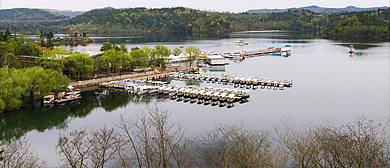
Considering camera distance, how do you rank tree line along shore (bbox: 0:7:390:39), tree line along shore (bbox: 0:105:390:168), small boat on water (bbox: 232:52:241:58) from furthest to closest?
tree line along shore (bbox: 0:7:390:39) → small boat on water (bbox: 232:52:241:58) → tree line along shore (bbox: 0:105:390:168)

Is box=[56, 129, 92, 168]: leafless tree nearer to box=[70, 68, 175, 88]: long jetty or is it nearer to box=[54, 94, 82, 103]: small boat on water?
box=[54, 94, 82, 103]: small boat on water

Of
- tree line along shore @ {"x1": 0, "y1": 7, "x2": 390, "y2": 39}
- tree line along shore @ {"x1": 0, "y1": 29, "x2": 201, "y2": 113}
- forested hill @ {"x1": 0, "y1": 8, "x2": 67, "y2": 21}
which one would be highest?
forested hill @ {"x1": 0, "y1": 8, "x2": 67, "y2": 21}

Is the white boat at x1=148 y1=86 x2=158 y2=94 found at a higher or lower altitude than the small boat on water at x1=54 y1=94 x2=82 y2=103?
higher

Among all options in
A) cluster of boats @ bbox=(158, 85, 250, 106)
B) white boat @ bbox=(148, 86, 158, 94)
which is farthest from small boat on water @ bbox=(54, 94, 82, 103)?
cluster of boats @ bbox=(158, 85, 250, 106)

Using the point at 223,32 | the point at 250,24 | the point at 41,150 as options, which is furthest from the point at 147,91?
the point at 250,24

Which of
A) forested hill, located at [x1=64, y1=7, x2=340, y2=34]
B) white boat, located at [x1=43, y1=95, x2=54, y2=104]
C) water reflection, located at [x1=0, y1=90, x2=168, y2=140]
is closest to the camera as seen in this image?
water reflection, located at [x1=0, y1=90, x2=168, y2=140]

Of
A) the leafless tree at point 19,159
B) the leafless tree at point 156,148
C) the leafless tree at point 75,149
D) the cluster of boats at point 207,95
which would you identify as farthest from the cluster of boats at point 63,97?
the leafless tree at point 75,149

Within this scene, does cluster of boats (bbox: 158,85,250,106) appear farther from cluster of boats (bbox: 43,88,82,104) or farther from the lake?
cluster of boats (bbox: 43,88,82,104)

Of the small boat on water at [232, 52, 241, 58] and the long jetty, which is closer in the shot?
the long jetty

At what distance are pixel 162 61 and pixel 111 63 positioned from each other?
5.88 meters

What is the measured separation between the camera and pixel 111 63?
28312 mm

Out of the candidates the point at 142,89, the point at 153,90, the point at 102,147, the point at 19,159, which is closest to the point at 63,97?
the point at 142,89

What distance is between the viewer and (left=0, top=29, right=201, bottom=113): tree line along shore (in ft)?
63.1

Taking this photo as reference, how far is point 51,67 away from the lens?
951 inches
